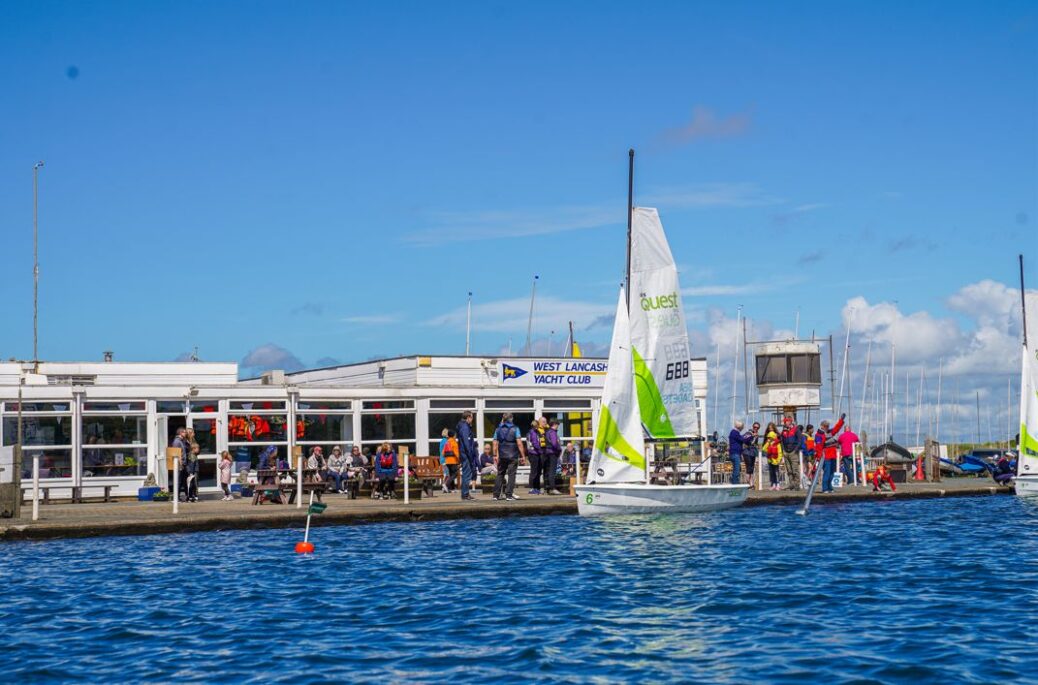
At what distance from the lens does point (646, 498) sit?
30469 millimetres

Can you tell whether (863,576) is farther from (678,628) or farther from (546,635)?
(546,635)

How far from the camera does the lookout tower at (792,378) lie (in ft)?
200

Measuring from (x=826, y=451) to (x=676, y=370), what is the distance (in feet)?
21.0

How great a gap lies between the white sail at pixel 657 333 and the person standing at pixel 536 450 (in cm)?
304

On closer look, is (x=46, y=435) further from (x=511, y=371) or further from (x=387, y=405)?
(x=511, y=371)

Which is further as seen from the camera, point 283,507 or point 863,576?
point 283,507

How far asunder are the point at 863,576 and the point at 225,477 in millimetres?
19588

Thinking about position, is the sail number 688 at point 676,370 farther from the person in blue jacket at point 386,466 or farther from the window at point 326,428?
the window at point 326,428

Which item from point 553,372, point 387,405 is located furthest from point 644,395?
point 553,372

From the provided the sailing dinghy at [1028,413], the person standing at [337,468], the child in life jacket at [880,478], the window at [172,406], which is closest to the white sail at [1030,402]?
the sailing dinghy at [1028,413]

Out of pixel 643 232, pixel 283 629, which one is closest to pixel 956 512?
pixel 643 232

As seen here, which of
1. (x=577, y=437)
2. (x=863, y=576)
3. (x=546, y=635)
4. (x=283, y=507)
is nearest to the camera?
(x=546, y=635)

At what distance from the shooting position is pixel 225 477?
1406 inches

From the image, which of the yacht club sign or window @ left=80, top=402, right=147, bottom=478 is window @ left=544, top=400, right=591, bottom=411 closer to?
the yacht club sign
